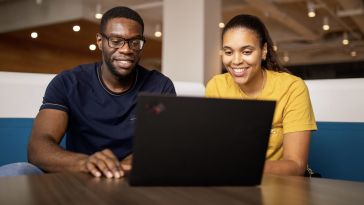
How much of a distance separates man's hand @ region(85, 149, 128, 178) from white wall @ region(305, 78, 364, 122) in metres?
1.37

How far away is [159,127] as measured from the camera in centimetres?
87

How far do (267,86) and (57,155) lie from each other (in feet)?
2.80

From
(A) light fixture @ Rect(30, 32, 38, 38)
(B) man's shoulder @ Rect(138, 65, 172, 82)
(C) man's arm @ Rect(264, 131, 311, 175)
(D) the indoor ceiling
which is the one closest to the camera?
(C) man's arm @ Rect(264, 131, 311, 175)

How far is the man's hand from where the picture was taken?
3.64ft

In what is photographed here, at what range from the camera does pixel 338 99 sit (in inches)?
85.4

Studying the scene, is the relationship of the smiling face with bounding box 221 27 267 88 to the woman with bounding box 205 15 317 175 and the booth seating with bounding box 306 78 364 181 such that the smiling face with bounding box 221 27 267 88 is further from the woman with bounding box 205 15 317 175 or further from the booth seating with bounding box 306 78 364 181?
the booth seating with bounding box 306 78 364 181

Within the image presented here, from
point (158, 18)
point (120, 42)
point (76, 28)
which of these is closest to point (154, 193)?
point (120, 42)

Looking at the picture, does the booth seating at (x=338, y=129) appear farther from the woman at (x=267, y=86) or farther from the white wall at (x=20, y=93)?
the white wall at (x=20, y=93)

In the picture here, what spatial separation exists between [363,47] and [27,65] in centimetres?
759

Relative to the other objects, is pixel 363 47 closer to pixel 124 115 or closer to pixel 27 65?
pixel 27 65

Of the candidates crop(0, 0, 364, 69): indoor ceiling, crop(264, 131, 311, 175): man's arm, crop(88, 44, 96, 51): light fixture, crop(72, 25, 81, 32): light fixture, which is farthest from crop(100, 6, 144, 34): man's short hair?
crop(88, 44, 96, 51): light fixture

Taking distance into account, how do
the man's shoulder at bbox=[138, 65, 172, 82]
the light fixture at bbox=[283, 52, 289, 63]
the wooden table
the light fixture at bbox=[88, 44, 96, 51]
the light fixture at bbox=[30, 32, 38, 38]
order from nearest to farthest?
the wooden table < the man's shoulder at bbox=[138, 65, 172, 82] < the light fixture at bbox=[30, 32, 38, 38] < the light fixture at bbox=[88, 44, 96, 51] < the light fixture at bbox=[283, 52, 289, 63]

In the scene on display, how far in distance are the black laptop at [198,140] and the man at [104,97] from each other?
0.78 meters

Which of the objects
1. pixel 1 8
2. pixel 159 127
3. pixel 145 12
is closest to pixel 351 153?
pixel 159 127
